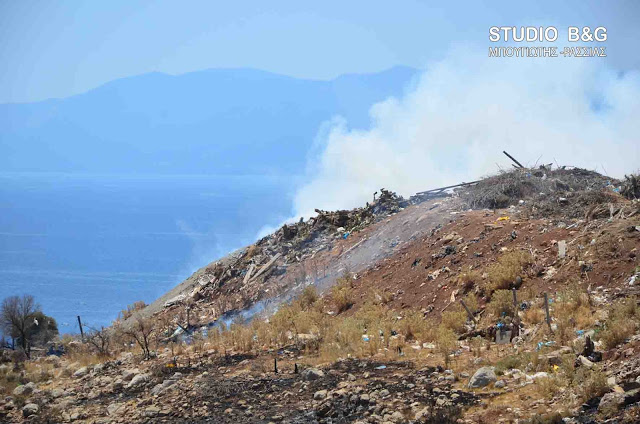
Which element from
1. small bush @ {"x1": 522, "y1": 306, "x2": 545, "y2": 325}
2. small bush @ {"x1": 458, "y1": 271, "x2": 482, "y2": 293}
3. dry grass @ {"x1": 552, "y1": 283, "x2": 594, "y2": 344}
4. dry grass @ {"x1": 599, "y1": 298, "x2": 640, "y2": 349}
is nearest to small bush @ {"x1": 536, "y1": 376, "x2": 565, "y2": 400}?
dry grass @ {"x1": 599, "y1": 298, "x2": 640, "y2": 349}

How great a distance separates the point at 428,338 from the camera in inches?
468

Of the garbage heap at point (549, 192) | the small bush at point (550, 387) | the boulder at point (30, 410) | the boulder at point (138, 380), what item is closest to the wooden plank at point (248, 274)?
the garbage heap at point (549, 192)

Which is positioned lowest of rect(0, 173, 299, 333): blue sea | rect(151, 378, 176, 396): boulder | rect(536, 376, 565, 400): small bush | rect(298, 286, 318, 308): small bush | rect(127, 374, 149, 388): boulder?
rect(536, 376, 565, 400): small bush

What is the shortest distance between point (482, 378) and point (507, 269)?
425 centimetres

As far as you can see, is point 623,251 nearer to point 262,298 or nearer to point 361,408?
point 361,408

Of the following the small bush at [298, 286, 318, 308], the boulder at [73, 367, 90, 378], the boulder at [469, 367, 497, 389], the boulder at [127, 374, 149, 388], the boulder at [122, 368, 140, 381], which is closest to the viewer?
the boulder at [469, 367, 497, 389]

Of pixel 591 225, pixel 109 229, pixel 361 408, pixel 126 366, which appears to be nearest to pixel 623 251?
pixel 591 225

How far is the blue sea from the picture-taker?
58.6 metres

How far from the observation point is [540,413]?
752 centimetres

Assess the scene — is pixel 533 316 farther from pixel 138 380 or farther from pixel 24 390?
pixel 24 390

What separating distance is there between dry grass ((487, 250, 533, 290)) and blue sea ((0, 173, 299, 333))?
738 inches

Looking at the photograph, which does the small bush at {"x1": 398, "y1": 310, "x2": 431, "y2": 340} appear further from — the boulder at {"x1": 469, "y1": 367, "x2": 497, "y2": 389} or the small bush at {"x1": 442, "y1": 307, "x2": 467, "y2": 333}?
the boulder at {"x1": 469, "y1": 367, "x2": 497, "y2": 389}

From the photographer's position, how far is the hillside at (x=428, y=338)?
8516mm

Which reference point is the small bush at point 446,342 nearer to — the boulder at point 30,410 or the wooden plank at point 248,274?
the boulder at point 30,410
